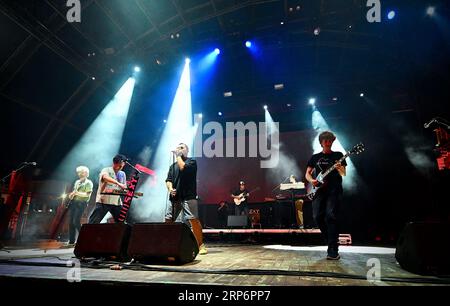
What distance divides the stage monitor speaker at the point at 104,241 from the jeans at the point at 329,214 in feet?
8.38

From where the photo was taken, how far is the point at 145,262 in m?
2.81

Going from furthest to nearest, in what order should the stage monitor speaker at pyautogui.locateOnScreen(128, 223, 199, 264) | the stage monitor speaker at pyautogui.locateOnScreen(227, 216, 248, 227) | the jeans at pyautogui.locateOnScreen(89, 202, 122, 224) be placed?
the stage monitor speaker at pyautogui.locateOnScreen(227, 216, 248, 227) < the jeans at pyautogui.locateOnScreen(89, 202, 122, 224) < the stage monitor speaker at pyautogui.locateOnScreen(128, 223, 199, 264)

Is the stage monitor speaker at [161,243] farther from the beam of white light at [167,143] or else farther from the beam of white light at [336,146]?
the beam of white light at [167,143]

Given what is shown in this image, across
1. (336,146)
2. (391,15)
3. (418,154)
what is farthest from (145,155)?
(418,154)

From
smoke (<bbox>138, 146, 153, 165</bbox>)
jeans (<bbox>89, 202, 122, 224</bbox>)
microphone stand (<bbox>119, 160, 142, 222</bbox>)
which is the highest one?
smoke (<bbox>138, 146, 153, 165</bbox>)

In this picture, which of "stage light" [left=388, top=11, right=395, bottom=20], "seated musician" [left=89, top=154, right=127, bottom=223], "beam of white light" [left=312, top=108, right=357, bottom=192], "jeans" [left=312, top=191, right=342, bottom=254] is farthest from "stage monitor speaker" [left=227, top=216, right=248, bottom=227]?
"stage light" [left=388, top=11, right=395, bottom=20]

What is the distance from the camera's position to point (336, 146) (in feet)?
32.8

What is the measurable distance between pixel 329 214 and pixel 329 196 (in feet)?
0.80

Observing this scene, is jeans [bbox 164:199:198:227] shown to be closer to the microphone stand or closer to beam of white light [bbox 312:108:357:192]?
the microphone stand

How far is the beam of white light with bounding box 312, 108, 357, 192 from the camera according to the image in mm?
9320

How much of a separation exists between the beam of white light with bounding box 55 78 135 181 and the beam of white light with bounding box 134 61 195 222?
6.48 ft

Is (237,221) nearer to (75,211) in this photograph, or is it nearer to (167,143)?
(75,211)
